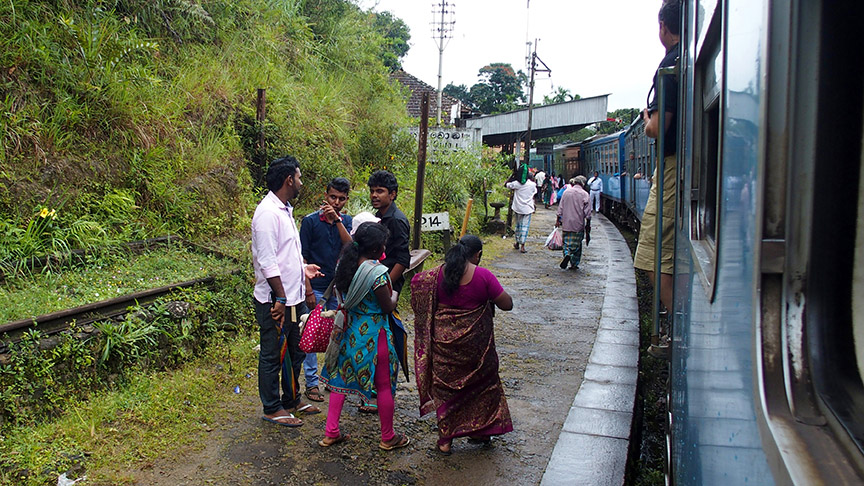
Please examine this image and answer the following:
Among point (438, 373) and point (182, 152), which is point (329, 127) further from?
point (438, 373)

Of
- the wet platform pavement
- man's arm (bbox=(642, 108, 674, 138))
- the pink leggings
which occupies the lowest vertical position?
the wet platform pavement

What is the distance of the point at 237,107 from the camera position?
9.59m

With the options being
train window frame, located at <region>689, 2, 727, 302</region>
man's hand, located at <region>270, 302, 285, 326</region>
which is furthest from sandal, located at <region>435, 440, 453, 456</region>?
train window frame, located at <region>689, 2, 727, 302</region>

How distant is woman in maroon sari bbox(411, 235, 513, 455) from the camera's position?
3.99m

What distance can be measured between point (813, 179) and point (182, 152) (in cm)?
788

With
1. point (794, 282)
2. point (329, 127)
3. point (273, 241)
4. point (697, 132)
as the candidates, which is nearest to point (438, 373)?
point (273, 241)

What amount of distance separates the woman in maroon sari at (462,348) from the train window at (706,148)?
1.79 meters

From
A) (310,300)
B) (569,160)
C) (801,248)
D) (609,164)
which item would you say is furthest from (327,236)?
(569,160)

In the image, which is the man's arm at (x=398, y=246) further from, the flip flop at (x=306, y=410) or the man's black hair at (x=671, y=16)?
the man's black hair at (x=671, y=16)

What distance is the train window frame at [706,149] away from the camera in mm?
1815

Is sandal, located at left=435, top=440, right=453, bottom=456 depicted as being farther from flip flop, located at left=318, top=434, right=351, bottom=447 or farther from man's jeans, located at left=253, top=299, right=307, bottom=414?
man's jeans, located at left=253, top=299, right=307, bottom=414

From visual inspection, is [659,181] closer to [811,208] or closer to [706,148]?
[706,148]

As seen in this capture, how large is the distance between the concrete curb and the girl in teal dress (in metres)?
1.14

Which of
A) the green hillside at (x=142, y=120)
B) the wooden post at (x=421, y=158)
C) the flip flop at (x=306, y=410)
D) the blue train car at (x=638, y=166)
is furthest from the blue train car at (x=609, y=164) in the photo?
the flip flop at (x=306, y=410)
